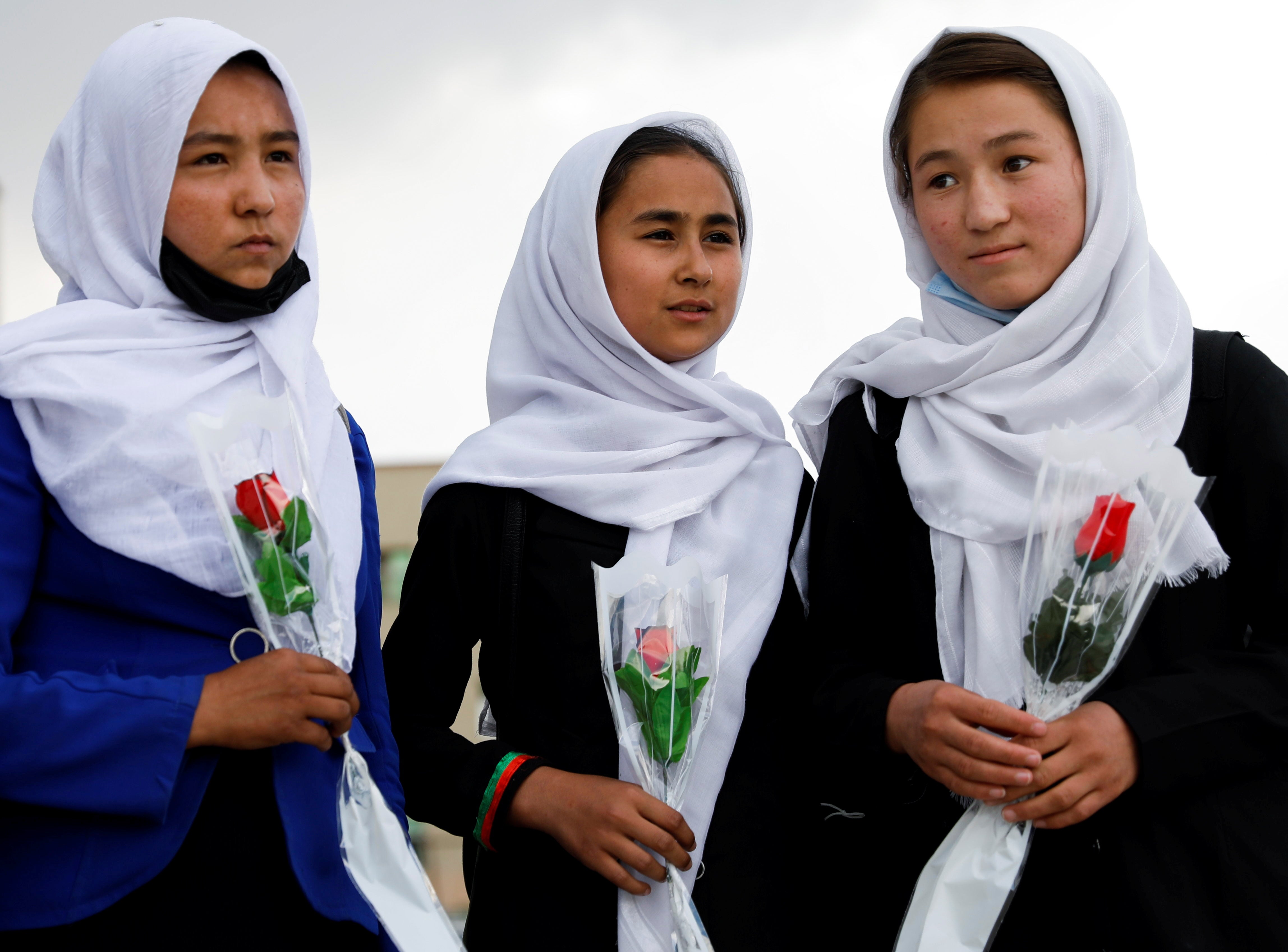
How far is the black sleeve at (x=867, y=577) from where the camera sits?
2.07 metres

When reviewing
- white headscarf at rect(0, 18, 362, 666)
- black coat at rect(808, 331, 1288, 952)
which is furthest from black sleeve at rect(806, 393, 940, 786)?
white headscarf at rect(0, 18, 362, 666)

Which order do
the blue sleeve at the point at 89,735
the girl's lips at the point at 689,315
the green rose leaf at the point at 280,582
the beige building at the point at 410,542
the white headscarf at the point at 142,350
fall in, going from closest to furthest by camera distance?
1. the blue sleeve at the point at 89,735
2. the green rose leaf at the point at 280,582
3. the white headscarf at the point at 142,350
4. the girl's lips at the point at 689,315
5. the beige building at the point at 410,542

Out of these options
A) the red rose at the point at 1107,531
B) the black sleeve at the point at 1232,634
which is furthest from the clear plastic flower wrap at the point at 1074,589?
the black sleeve at the point at 1232,634

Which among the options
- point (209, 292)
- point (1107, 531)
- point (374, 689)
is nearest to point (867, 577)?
point (1107, 531)

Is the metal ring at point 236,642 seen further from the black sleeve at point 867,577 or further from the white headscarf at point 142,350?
the black sleeve at point 867,577

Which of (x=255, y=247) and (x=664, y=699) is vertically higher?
(x=255, y=247)

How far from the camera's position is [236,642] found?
1883mm

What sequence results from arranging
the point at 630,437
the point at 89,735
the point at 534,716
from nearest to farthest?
the point at 89,735 < the point at 534,716 < the point at 630,437

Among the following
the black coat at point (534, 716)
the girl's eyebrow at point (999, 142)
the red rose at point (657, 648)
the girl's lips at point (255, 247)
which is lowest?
the black coat at point (534, 716)

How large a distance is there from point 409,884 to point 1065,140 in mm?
1747

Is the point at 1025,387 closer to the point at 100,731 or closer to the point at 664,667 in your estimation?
the point at 664,667

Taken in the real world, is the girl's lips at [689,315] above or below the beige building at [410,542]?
above

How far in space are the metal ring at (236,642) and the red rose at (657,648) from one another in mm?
596

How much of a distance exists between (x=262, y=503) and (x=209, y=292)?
58cm
